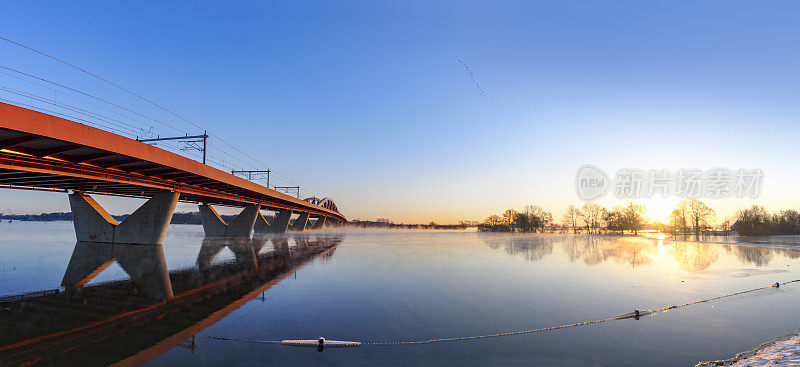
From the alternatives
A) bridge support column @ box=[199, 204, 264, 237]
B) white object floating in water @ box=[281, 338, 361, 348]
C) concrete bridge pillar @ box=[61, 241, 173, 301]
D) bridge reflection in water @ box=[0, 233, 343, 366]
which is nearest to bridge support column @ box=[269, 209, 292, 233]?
bridge support column @ box=[199, 204, 264, 237]

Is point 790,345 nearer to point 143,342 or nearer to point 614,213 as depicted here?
point 143,342

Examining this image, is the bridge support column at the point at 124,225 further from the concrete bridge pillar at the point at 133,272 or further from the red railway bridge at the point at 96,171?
the concrete bridge pillar at the point at 133,272

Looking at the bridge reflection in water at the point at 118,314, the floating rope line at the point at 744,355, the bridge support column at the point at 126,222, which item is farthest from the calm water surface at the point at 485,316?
the bridge support column at the point at 126,222

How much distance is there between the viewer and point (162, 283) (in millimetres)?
16453

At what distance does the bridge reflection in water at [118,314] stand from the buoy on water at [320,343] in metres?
2.82

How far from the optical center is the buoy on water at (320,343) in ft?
28.1

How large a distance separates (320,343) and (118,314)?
24.6ft

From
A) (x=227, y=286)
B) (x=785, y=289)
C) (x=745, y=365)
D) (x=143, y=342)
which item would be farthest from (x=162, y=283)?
(x=785, y=289)

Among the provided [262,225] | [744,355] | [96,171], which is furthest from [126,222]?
[262,225]

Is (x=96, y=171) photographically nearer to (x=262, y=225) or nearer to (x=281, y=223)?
(x=281, y=223)

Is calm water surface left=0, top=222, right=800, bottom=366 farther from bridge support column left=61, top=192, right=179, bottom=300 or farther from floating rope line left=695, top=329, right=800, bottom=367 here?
bridge support column left=61, top=192, right=179, bottom=300

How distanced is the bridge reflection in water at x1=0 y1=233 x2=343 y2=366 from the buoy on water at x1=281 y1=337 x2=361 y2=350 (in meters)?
2.82

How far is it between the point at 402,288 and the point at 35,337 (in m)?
12.1

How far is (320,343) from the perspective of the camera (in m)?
8.55
